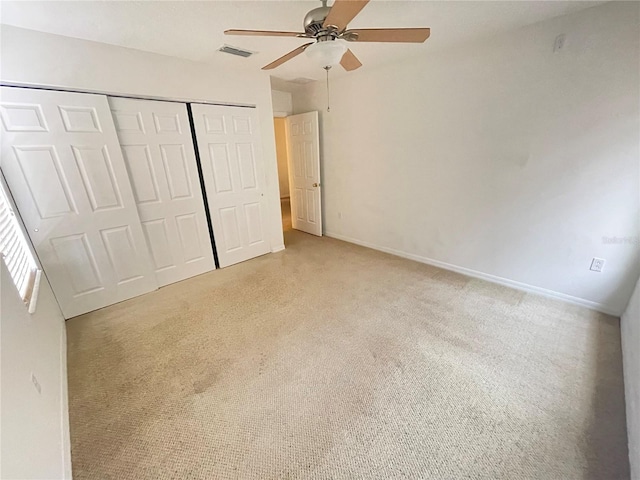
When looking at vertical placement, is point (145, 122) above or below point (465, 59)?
below

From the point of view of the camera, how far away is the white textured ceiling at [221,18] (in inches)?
70.5

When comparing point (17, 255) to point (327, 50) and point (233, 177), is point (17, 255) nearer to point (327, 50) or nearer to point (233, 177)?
point (233, 177)

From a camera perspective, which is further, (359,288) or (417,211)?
(417,211)

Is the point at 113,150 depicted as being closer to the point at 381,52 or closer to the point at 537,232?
the point at 381,52

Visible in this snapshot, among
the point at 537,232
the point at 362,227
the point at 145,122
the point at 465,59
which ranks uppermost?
the point at 465,59

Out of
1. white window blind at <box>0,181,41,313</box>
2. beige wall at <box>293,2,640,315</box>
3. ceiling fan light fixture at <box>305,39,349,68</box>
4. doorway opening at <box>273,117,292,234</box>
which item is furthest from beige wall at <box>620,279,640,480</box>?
doorway opening at <box>273,117,292,234</box>

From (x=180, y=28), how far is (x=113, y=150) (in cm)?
124

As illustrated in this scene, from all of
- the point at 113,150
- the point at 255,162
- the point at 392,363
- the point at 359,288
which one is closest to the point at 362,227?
the point at 359,288

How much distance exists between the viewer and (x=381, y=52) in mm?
2773

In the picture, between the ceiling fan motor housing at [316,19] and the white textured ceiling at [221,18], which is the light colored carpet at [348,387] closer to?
the ceiling fan motor housing at [316,19]

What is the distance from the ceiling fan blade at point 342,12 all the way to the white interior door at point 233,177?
2110 millimetres

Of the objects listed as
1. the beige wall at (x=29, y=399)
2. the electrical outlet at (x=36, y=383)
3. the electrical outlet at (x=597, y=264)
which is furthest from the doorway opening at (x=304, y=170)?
the electrical outlet at (x=36, y=383)

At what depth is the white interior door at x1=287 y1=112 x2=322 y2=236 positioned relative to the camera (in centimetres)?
420

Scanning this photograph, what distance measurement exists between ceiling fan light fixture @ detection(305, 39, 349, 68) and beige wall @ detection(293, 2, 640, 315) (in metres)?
1.80
